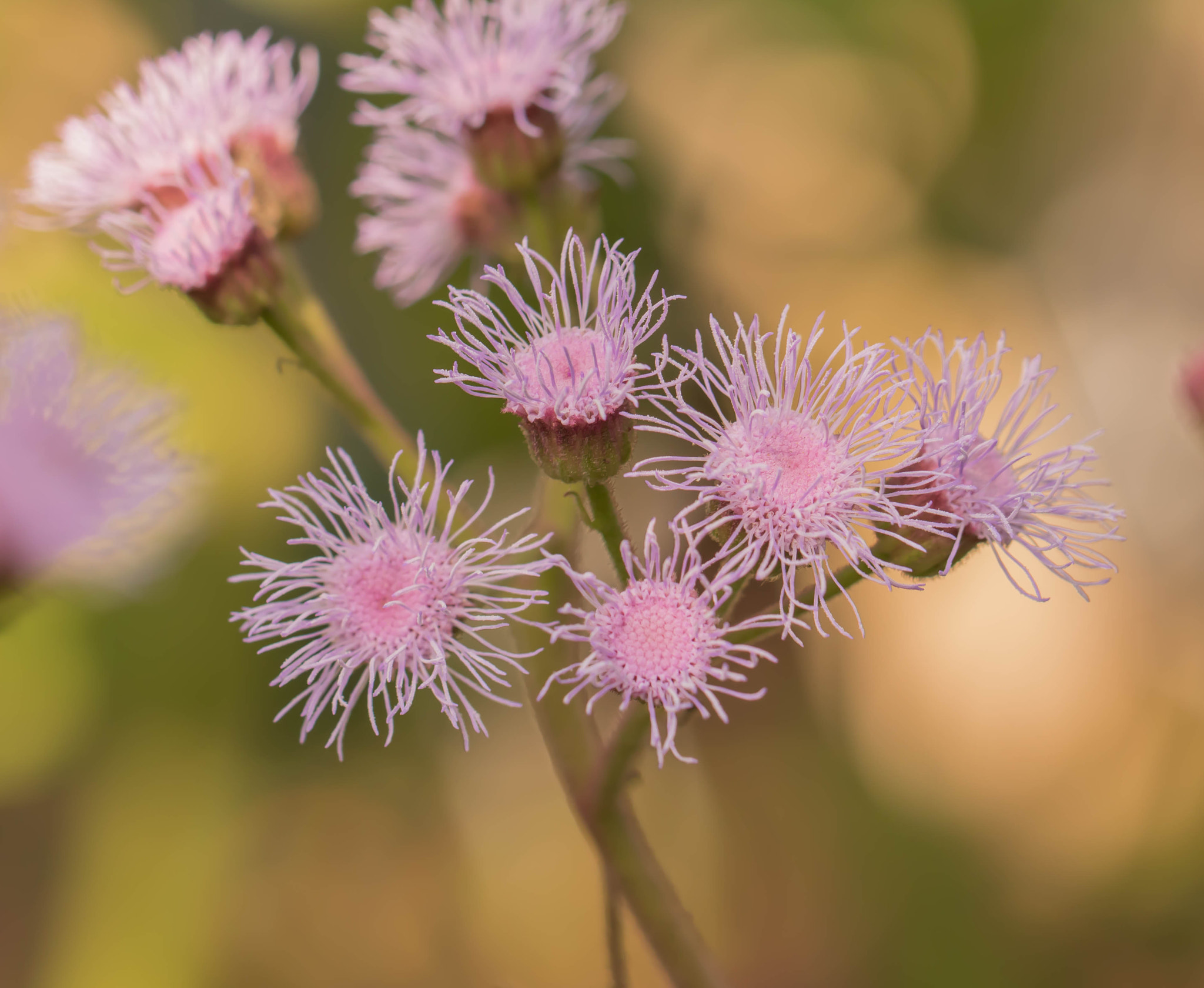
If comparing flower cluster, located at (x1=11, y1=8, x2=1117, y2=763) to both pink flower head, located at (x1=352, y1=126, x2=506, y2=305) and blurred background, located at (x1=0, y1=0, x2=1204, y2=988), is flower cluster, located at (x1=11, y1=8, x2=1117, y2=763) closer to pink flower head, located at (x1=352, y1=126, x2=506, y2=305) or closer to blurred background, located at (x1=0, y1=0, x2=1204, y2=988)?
pink flower head, located at (x1=352, y1=126, x2=506, y2=305)

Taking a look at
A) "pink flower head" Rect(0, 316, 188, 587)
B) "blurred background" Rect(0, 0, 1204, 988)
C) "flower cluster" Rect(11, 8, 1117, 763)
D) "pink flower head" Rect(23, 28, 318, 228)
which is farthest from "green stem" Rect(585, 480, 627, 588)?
"blurred background" Rect(0, 0, 1204, 988)

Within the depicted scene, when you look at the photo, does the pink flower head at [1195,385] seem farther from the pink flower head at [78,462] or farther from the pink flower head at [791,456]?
the pink flower head at [78,462]

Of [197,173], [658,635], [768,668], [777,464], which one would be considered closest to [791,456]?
[777,464]

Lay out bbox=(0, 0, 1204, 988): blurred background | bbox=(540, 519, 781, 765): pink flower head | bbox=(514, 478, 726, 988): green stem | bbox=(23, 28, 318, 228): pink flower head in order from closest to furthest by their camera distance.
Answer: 1. bbox=(540, 519, 781, 765): pink flower head
2. bbox=(514, 478, 726, 988): green stem
3. bbox=(23, 28, 318, 228): pink flower head
4. bbox=(0, 0, 1204, 988): blurred background

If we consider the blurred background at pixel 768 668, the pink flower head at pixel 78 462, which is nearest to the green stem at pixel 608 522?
the pink flower head at pixel 78 462

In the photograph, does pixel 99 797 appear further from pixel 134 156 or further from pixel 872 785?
pixel 872 785

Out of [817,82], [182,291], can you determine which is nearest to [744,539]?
[182,291]
